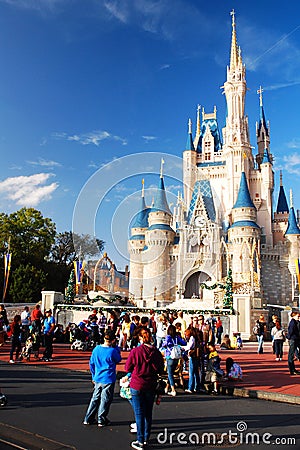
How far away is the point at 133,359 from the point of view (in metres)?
5.30

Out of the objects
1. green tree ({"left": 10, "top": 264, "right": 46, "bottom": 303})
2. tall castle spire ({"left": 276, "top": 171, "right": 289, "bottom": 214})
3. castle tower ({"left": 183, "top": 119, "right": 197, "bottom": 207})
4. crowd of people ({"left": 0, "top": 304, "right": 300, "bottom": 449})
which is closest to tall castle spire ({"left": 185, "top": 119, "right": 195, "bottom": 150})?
castle tower ({"left": 183, "top": 119, "right": 197, "bottom": 207})

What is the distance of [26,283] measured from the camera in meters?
42.2

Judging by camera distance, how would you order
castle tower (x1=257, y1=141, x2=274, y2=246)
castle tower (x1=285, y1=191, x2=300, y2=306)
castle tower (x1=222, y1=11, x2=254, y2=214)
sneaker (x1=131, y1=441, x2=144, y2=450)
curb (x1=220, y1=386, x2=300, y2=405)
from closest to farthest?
sneaker (x1=131, y1=441, x2=144, y2=450) → curb (x1=220, y1=386, x2=300, y2=405) → castle tower (x1=285, y1=191, x2=300, y2=306) → castle tower (x1=257, y1=141, x2=274, y2=246) → castle tower (x1=222, y1=11, x2=254, y2=214)

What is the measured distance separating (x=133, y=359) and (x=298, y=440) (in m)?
2.35

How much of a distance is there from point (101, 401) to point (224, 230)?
47.5 meters

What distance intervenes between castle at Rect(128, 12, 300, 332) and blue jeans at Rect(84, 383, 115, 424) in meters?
37.3

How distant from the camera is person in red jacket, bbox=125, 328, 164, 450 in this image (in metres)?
5.06

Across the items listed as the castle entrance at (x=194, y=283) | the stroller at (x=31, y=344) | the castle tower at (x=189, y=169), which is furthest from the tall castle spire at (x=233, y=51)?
the stroller at (x=31, y=344)

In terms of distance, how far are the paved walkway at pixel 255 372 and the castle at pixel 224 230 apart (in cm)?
2849

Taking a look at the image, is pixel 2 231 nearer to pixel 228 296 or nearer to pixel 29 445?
pixel 228 296

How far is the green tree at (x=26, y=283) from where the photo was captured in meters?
42.1

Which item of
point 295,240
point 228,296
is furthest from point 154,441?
point 295,240

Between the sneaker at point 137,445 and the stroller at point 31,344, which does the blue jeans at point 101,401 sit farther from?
the stroller at point 31,344

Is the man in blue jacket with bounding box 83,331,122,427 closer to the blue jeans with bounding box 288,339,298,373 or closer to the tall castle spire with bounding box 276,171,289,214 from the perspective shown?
the blue jeans with bounding box 288,339,298,373
